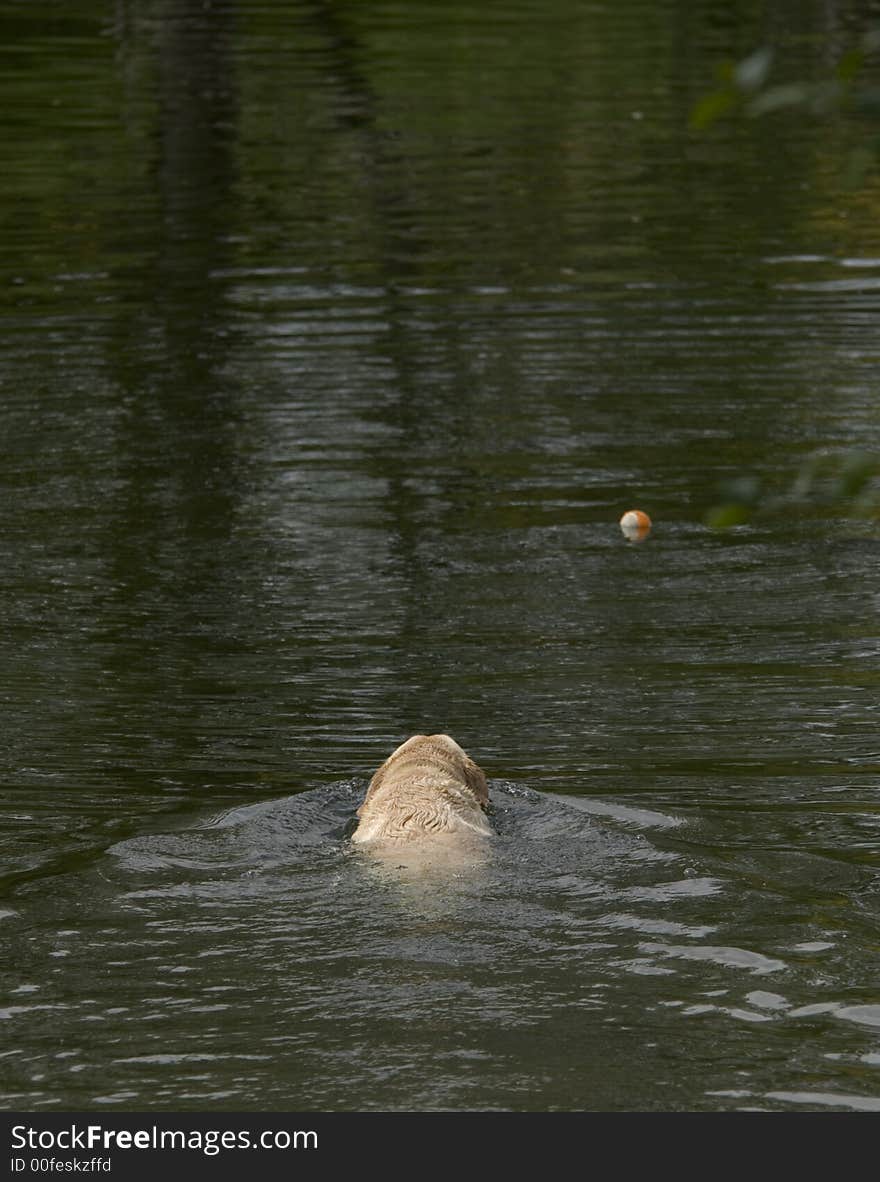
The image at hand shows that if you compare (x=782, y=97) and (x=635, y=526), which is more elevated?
(x=782, y=97)

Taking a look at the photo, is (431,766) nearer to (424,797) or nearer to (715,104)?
(424,797)

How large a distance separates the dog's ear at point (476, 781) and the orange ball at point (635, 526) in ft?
15.2

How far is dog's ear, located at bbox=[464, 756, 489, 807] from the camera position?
8578 mm

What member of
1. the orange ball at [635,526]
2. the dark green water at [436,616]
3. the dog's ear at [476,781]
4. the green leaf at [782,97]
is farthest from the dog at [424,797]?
the green leaf at [782,97]

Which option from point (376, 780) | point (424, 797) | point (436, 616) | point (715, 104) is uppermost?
point (715, 104)

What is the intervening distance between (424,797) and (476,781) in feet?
1.55

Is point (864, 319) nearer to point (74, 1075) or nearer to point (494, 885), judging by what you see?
point (494, 885)

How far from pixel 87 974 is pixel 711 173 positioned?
68.6 feet

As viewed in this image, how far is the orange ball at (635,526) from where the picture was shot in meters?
13.1

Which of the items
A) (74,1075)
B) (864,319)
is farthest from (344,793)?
(864,319)

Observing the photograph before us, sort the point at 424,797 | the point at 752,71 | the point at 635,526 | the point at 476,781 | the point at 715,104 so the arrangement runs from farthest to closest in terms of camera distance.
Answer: the point at 635,526
the point at 476,781
the point at 424,797
the point at 715,104
the point at 752,71

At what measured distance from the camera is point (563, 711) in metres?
10.3

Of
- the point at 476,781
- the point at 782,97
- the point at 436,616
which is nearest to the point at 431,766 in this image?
the point at 476,781

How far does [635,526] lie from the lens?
1314 cm
